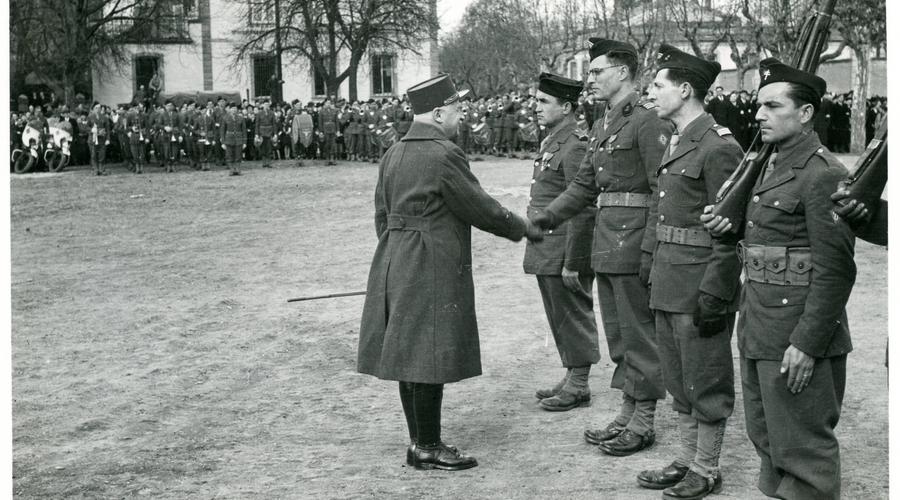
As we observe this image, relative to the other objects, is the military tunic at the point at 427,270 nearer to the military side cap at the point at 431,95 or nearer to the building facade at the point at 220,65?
the military side cap at the point at 431,95

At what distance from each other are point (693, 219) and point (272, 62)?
38.9 meters

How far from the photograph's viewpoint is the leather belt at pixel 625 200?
18.1 ft

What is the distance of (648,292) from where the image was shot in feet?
18.0

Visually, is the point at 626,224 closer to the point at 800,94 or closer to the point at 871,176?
the point at 800,94

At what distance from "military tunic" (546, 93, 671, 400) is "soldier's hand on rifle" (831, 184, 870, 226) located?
6.65 feet

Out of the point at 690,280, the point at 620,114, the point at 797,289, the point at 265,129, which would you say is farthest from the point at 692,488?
the point at 265,129

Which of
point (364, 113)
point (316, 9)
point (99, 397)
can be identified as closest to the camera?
point (99, 397)

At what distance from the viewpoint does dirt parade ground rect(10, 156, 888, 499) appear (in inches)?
197

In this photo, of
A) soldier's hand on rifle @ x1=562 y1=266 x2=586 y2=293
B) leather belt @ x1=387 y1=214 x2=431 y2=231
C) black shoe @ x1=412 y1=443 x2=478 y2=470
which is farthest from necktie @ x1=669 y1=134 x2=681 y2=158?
black shoe @ x1=412 y1=443 x2=478 y2=470

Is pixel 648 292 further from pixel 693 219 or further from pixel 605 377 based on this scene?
pixel 605 377

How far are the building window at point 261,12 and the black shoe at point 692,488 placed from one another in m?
35.4

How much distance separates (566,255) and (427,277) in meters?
1.34

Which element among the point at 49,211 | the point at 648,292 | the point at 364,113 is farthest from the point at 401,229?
the point at 364,113

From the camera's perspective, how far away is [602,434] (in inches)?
217
